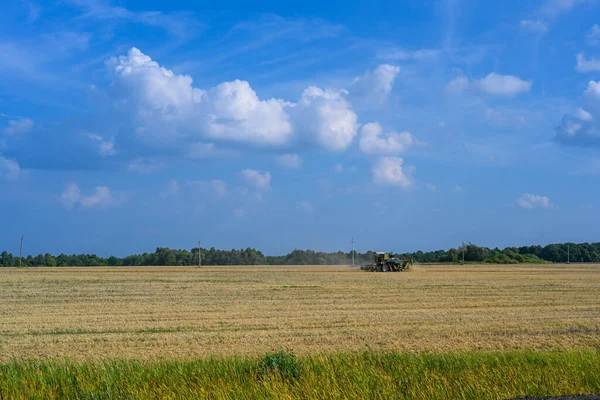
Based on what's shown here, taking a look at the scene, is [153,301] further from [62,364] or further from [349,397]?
[349,397]

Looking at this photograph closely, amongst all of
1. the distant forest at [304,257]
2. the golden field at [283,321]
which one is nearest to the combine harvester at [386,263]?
the golden field at [283,321]

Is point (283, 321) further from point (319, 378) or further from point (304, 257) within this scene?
point (304, 257)

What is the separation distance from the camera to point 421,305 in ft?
86.1

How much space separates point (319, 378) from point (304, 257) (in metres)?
113

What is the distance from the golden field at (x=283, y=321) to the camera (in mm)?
15875

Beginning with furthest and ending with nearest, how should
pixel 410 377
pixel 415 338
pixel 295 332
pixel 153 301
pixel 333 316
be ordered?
pixel 153 301, pixel 333 316, pixel 295 332, pixel 415 338, pixel 410 377

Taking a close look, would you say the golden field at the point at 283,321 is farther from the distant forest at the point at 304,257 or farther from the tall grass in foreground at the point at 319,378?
the distant forest at the point at 304,257

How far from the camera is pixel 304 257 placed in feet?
402

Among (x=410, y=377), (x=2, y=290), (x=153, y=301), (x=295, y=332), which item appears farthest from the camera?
(x=2, y=290)

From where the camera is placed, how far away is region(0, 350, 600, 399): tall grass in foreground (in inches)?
361

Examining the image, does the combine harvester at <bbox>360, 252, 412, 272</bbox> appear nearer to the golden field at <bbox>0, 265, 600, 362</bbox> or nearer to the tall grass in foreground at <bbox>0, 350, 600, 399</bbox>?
the golden field at <bbox>0, 265, 600, 362</bbox>

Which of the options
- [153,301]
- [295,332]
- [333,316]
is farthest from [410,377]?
[153,301]

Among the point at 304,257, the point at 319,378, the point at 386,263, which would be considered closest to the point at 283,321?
the point at 319,378

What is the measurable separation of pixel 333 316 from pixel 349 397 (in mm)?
13396
